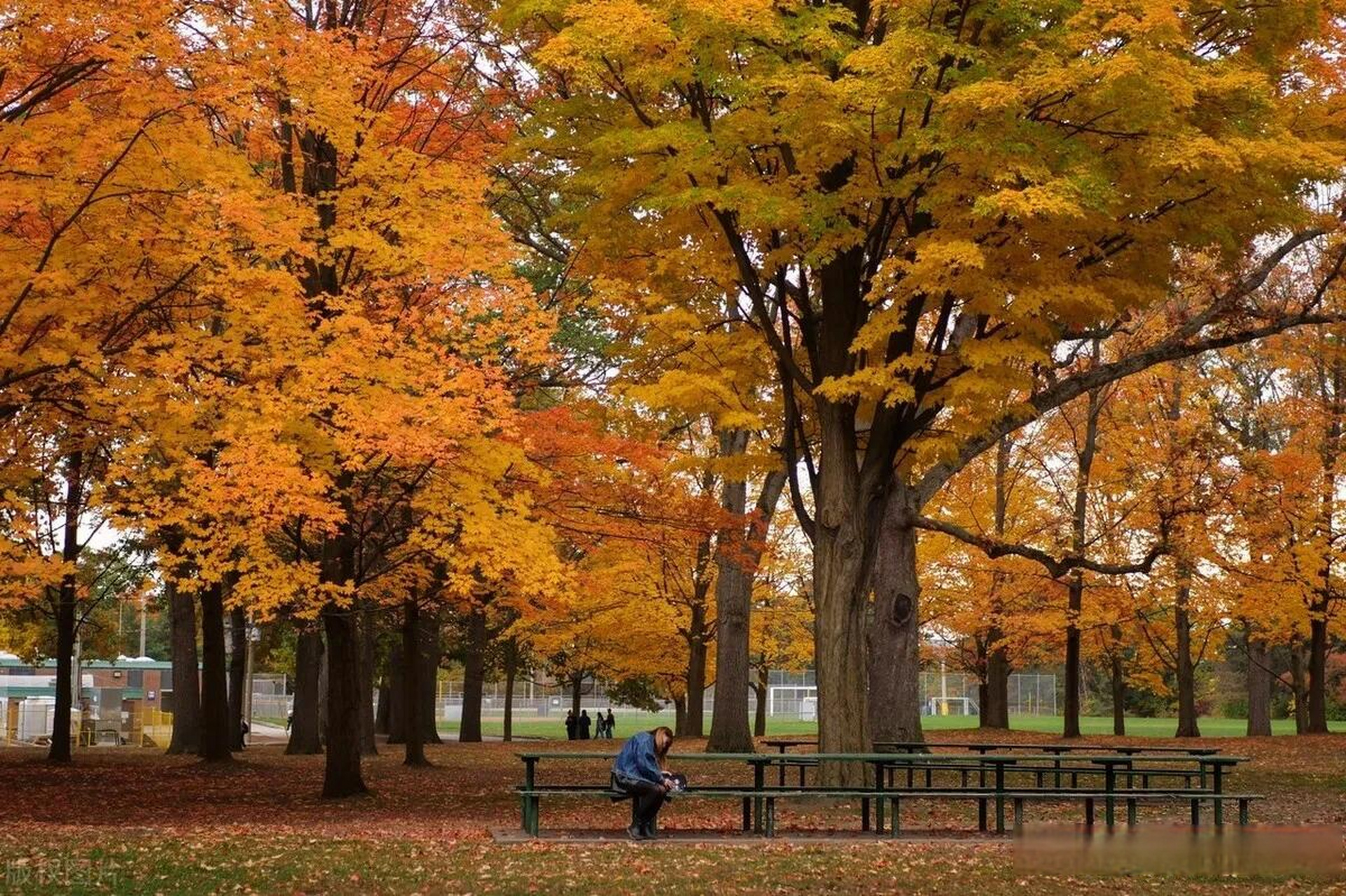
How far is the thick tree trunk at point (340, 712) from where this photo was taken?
20.2 metres

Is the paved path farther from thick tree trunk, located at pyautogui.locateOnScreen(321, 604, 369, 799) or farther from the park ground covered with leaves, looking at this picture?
thick tree trunk, located at pyautogui.locateOnScreen(321, 604, 369, 799)

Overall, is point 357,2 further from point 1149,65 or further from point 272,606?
point 1149,65

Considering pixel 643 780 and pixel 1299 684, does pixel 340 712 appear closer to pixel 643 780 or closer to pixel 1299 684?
pixel 643 780

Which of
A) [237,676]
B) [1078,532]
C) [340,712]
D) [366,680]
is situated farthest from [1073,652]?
[340,712]

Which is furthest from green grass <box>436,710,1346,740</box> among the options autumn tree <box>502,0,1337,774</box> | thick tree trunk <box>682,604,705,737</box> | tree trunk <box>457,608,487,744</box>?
autumn tree <box>502,0,1337,774</box>

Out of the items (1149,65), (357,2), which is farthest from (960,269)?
(357,2)

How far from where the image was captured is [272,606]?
17141 mm

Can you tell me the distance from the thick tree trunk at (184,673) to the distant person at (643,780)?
1993cm

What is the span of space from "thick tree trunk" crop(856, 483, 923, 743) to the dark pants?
388 inches

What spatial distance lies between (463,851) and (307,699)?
73.4 feet

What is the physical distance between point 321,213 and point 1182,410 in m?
25.6

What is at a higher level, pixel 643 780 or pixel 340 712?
pixel 340 712

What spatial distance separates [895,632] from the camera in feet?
77.6

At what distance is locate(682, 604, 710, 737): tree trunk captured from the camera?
38656mm
